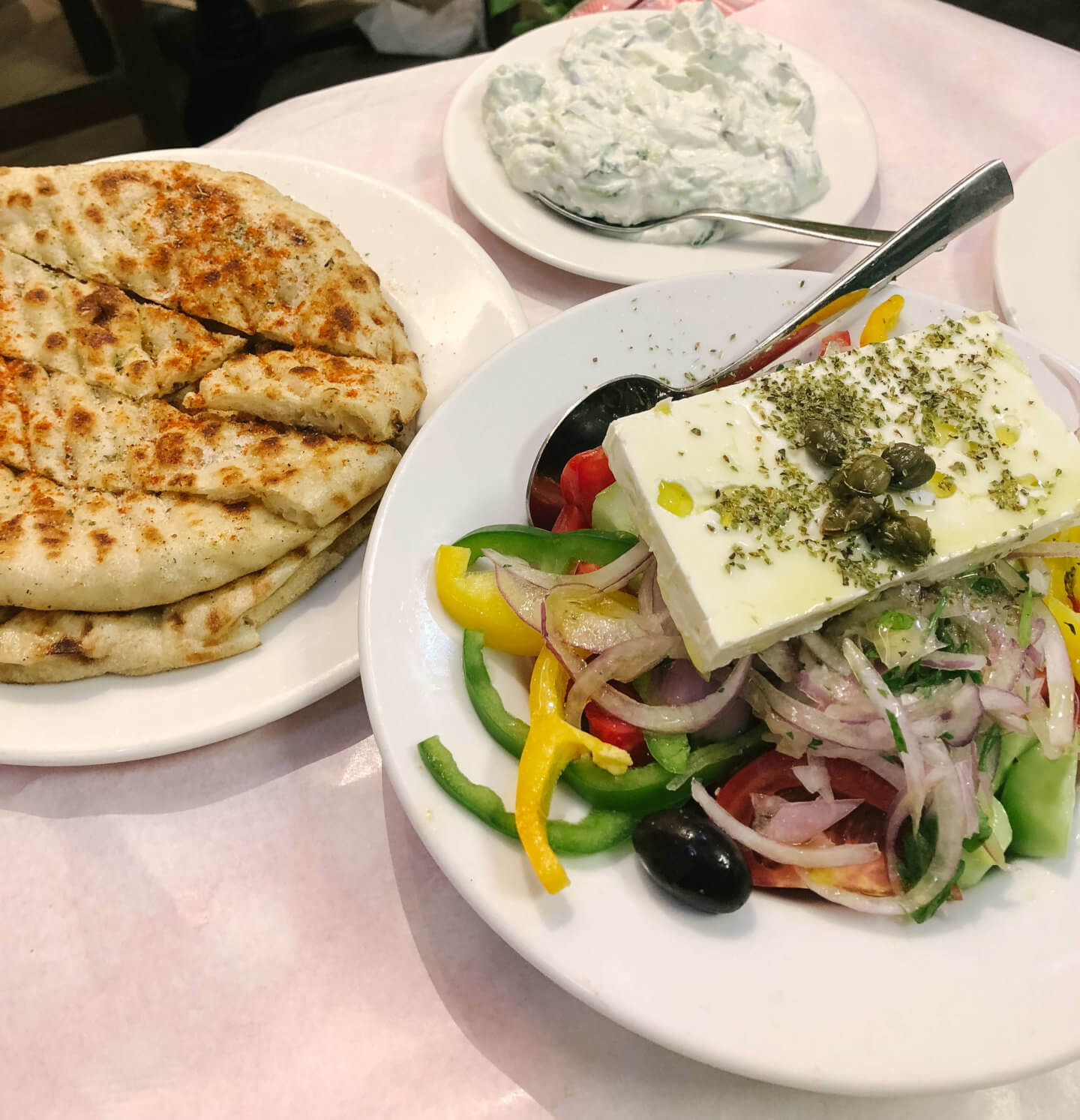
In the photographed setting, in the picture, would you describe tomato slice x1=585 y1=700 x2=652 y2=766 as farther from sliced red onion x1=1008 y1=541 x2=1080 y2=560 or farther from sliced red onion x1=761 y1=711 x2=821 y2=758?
sliced red onion x1=1008 y1=541 x2=1080 y2=560

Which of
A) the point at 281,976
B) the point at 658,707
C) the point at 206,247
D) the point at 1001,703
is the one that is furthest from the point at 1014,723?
the point at 206,247

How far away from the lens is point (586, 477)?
1658 mm

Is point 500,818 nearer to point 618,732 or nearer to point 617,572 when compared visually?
point 618,732

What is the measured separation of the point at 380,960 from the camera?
152cm

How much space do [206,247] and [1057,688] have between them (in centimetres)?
214

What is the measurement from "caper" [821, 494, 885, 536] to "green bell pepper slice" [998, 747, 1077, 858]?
46 centimetres

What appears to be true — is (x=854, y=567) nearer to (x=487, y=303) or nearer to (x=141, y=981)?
(x=487, y=303)

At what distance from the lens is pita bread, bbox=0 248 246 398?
1994 mm

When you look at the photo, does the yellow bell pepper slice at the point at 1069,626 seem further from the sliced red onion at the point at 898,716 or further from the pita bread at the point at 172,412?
the pita bread at the point at 172,412

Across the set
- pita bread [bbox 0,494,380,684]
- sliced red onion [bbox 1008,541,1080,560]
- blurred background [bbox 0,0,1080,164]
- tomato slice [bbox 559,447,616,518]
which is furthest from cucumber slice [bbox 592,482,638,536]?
blurred background [bbox 0,0,1080,164]

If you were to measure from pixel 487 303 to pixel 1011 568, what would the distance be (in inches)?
55.4

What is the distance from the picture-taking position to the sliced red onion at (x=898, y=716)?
1.30 metres

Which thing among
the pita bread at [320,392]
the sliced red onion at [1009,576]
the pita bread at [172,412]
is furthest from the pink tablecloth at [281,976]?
the sliced red onion at [1009,576]

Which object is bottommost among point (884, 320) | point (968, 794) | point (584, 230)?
point (968, 794)
